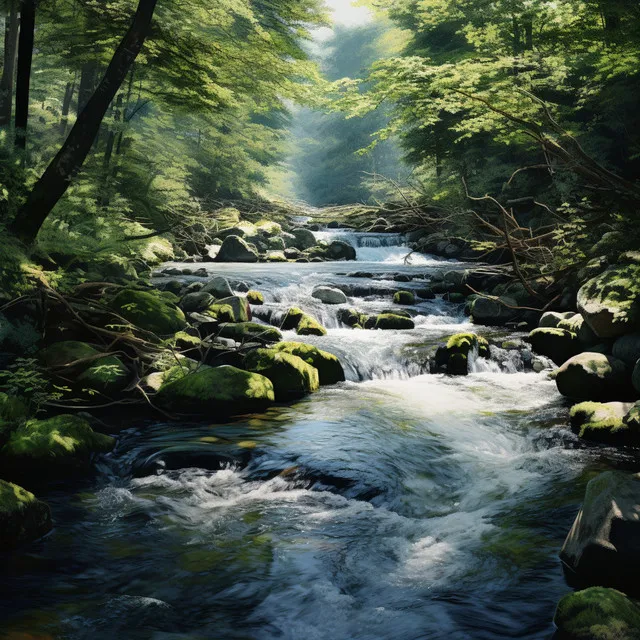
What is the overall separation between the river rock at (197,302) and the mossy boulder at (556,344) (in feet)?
20.1

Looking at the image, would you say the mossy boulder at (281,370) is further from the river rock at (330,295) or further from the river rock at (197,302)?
the river rock at (330,295)

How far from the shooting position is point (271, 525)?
15.3 ft

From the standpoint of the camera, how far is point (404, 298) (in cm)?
1456

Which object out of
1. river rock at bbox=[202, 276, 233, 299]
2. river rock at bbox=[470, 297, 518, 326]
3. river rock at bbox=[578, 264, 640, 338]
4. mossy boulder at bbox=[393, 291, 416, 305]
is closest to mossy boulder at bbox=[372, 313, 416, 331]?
river rock at bbox=[470, 297, 518, 326]

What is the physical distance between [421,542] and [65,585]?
252 centimetres

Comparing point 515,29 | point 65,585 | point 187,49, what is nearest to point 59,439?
point 65,585

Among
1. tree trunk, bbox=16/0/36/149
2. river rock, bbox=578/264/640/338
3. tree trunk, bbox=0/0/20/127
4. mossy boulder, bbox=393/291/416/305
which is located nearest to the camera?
tree trunk, bbox=16/0/36/149

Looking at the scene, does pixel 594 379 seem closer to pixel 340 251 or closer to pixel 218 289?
pixel 218 289

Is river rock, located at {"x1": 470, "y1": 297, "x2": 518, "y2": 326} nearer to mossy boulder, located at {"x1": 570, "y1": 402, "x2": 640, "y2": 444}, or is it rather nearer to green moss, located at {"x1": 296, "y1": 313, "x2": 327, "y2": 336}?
green moss, located at {"x1": 296, "y1": 313, "x2": 327, "y2": 336}

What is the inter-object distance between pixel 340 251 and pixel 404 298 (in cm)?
907

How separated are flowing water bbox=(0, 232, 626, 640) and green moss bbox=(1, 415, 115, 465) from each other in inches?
9.3

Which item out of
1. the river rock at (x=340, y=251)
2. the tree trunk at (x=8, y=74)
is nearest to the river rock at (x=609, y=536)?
the tree trunk at (x=8, y=74)

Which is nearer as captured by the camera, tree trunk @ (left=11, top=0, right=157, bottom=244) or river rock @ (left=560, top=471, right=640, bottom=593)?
river rock @ (left=560, top=471, right=640, bottom=593)

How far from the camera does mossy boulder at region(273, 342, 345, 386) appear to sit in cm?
917
